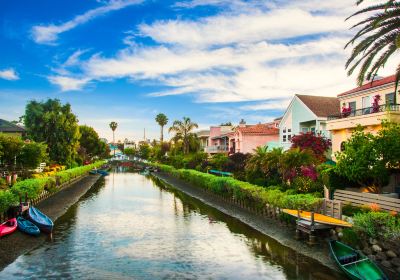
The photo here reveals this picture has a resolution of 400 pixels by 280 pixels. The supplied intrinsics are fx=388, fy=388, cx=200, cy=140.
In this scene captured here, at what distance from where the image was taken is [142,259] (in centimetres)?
2084

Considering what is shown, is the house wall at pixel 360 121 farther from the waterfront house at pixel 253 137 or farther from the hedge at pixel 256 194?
the waterfront house at pixel 253 137

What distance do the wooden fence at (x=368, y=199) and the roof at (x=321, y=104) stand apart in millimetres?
24352

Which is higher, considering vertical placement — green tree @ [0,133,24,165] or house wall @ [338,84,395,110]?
house wall @ [338,84,395,110]

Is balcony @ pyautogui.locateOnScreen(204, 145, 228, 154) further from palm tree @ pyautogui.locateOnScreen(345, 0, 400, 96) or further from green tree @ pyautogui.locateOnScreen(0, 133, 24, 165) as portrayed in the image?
palm tree @ pyautogui.locateOnScreen(345, 0, 400, 96)

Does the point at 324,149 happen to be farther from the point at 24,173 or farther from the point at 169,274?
the point at 24,173

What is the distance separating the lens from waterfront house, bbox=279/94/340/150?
48.1 metres

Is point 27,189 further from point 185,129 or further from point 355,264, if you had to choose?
point 185,129

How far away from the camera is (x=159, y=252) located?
22391 millimetres

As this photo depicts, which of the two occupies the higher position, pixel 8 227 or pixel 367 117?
pixel 367 117

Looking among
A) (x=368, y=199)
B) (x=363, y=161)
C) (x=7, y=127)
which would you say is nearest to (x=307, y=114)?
(x=363, y=161)

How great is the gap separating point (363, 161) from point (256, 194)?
38.5ft

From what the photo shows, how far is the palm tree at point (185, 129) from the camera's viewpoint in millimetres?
92500

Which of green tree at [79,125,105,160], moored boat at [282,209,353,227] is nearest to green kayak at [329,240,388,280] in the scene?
moored boat at [282,209,353,227]

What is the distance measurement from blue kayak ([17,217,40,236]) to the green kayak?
18367 mm
